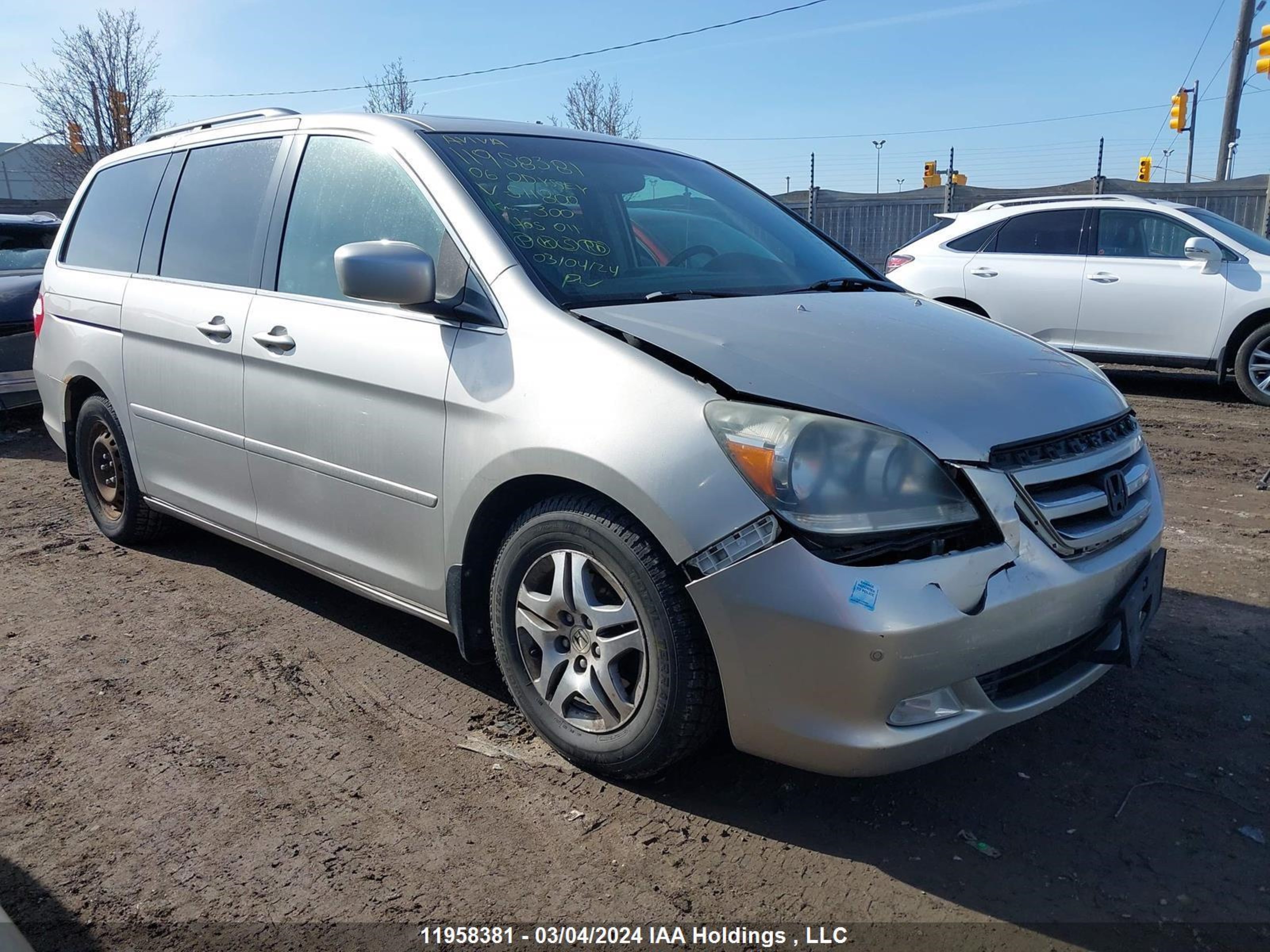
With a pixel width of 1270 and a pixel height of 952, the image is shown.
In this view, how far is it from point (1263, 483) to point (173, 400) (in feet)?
18.7

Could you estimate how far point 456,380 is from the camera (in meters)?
2.95

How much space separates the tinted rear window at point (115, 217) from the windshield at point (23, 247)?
406 cm

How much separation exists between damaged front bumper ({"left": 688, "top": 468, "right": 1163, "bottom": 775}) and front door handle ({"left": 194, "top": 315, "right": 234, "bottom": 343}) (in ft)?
7.38

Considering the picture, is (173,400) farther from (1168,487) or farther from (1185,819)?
(1168,487)

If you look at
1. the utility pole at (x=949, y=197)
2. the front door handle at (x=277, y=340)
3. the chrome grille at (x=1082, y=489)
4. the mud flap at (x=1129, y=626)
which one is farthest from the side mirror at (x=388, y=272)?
the utility pole at (x=949, y=197)

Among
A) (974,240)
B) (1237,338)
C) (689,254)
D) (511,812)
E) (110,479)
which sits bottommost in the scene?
(511,812)

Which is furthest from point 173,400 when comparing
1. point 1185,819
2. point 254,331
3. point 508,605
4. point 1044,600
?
point 1185,819

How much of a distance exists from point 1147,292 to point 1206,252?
0.55 meters

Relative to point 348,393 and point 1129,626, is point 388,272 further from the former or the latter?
point 1129,626

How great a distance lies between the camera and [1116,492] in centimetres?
275

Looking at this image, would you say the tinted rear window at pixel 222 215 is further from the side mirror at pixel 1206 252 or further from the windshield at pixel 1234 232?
the windshield at pixel 1234 232

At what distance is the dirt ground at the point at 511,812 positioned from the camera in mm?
2324

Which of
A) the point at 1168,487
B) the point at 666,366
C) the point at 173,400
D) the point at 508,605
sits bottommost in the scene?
the point at 1168,487

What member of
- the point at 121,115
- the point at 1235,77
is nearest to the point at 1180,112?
the point at 1235,77
